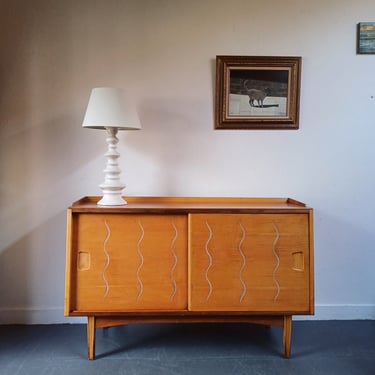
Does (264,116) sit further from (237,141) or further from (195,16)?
(195,16)

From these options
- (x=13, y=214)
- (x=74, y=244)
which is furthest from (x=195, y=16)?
(x=13, y=214)

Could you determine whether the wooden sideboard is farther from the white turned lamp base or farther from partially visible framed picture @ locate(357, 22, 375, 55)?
partially visible framed picture @ locate(357, 22, 375, 55)

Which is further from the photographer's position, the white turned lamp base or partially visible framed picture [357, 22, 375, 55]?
partially visible framed picture [357, 22, 375, 55]

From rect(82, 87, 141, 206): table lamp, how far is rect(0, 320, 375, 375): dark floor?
32.3 inches

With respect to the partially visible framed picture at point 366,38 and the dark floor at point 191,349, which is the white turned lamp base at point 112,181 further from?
the partially visible framed picture at point 366,38

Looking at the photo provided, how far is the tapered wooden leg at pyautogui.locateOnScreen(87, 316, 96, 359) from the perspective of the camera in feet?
5.11

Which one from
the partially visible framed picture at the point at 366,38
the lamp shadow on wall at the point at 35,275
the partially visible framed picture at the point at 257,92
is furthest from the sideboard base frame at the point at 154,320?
the partially visible framed picture at the point at 366,38

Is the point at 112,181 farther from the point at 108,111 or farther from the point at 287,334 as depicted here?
the point at 287,334

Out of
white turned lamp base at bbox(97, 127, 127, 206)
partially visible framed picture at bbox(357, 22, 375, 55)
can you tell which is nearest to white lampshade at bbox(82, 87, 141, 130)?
white turned lamp base at bbox(97, 127, 127, 206)

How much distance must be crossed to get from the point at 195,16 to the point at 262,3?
1.45ft

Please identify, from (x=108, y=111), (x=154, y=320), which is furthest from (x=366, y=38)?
(x=154, y=320)

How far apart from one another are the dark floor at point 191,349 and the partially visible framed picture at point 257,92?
1.30 metres

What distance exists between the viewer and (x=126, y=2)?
191cm

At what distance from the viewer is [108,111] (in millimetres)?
1562
